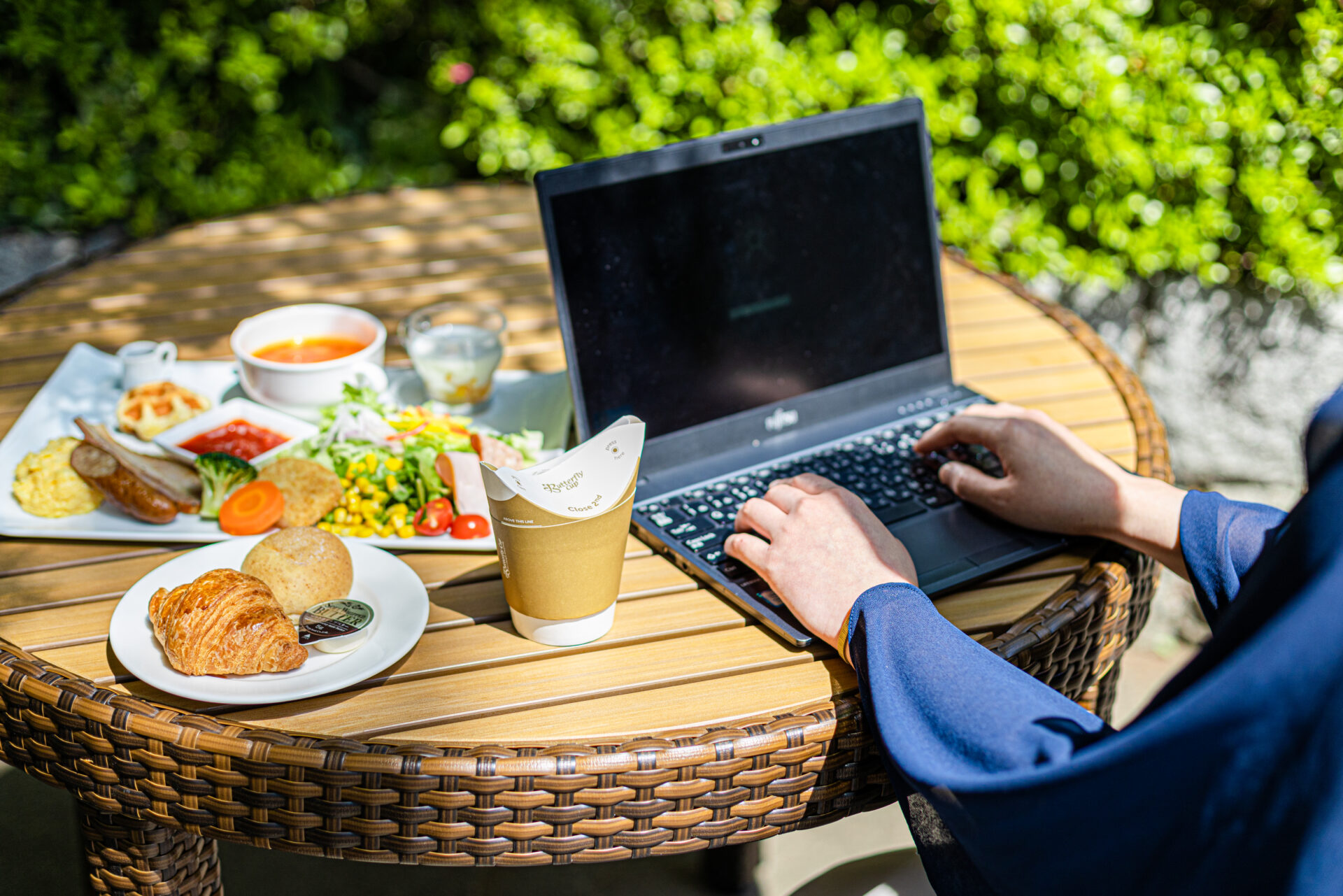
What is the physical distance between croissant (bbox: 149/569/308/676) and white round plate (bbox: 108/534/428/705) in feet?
0.05

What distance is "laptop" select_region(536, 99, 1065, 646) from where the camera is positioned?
53.5 inches

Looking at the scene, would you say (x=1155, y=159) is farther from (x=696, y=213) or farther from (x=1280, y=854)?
(x=1280, y=854)

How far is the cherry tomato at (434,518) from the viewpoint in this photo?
135 cm

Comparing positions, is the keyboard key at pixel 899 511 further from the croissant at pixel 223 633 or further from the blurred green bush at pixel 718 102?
the blurred green bush at pixel 718 102

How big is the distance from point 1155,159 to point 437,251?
79.4 inches

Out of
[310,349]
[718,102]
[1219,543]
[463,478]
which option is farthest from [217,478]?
[718,102]

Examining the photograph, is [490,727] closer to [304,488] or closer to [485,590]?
[485,590]

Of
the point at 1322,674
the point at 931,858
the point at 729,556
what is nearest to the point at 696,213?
the point at 729,556

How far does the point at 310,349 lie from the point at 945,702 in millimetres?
1276

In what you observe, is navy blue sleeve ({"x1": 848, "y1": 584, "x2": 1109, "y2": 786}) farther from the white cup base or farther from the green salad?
the green salad

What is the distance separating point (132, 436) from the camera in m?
1.58

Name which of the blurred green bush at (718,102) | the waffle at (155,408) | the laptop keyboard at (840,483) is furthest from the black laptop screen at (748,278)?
the blurred green bush at (718,102)

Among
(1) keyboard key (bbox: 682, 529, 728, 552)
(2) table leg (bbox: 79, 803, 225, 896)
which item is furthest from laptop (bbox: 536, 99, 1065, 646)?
(2) table leg (bbox: 79, 803, 225, 896)

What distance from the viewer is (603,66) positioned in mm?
3525
